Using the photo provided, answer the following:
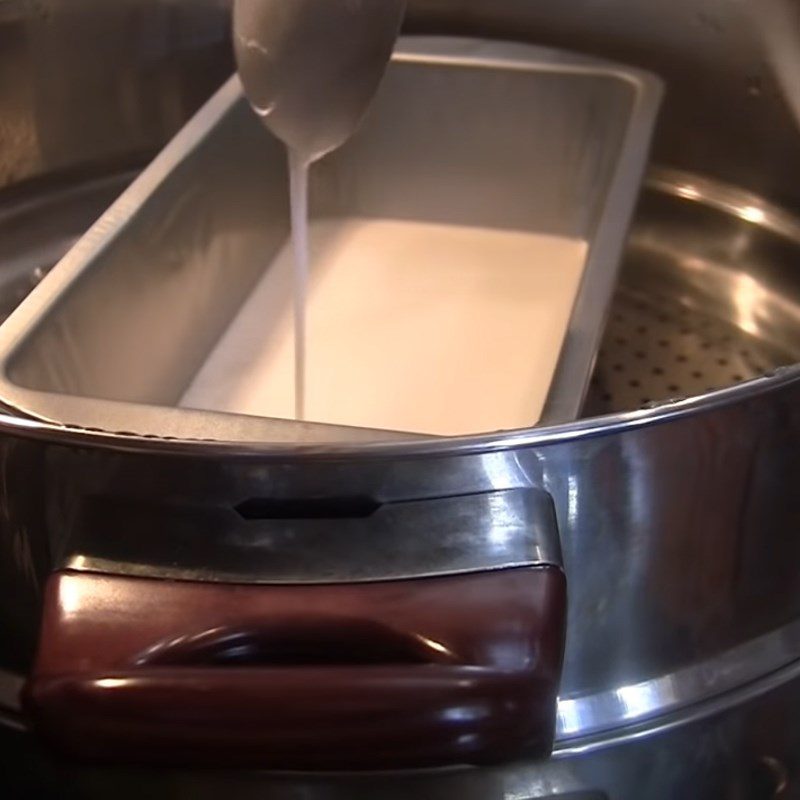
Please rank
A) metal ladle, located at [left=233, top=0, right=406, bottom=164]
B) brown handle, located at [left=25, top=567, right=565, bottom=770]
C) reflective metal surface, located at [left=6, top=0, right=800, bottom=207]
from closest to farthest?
brown handle, located at [left=25, top=567, right=565, bottom=770], metal ladle, located at [left=233, top=0, right=406, bottom=164], reflective metal surface, located at [left=6, top=0, right=800, bottom=207]

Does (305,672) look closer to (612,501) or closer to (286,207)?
(612,501)

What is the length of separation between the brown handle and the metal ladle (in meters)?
0.19

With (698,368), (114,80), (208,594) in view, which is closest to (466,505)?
(208,594)

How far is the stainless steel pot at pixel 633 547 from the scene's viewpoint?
0.95 ft

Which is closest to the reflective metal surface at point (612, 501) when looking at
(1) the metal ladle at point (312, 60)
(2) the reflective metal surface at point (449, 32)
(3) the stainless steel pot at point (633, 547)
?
(3) the stainless steel pot at point (633, 547)

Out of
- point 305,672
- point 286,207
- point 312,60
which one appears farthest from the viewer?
point 286,207

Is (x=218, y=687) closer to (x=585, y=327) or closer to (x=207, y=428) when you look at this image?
(x=207, y=428)

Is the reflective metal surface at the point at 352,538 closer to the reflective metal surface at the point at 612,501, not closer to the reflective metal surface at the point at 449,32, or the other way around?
the reflective metal surface at the point at 612,501

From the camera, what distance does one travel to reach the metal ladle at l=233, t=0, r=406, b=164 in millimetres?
391

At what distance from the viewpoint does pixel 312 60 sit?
40cm

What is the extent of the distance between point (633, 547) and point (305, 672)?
3.7 inches

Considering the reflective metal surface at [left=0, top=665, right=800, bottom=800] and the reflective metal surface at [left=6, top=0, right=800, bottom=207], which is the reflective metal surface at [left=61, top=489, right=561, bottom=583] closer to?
the reflective metal surface at [left=0, top=665, right=800, bottom=800]

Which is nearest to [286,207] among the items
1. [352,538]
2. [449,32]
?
[449,32]

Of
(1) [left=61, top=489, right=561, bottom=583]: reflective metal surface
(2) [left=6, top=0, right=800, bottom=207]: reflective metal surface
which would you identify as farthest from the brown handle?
(2) [left=6, top=0, right=800, bottom=207]: reflective metal surface
